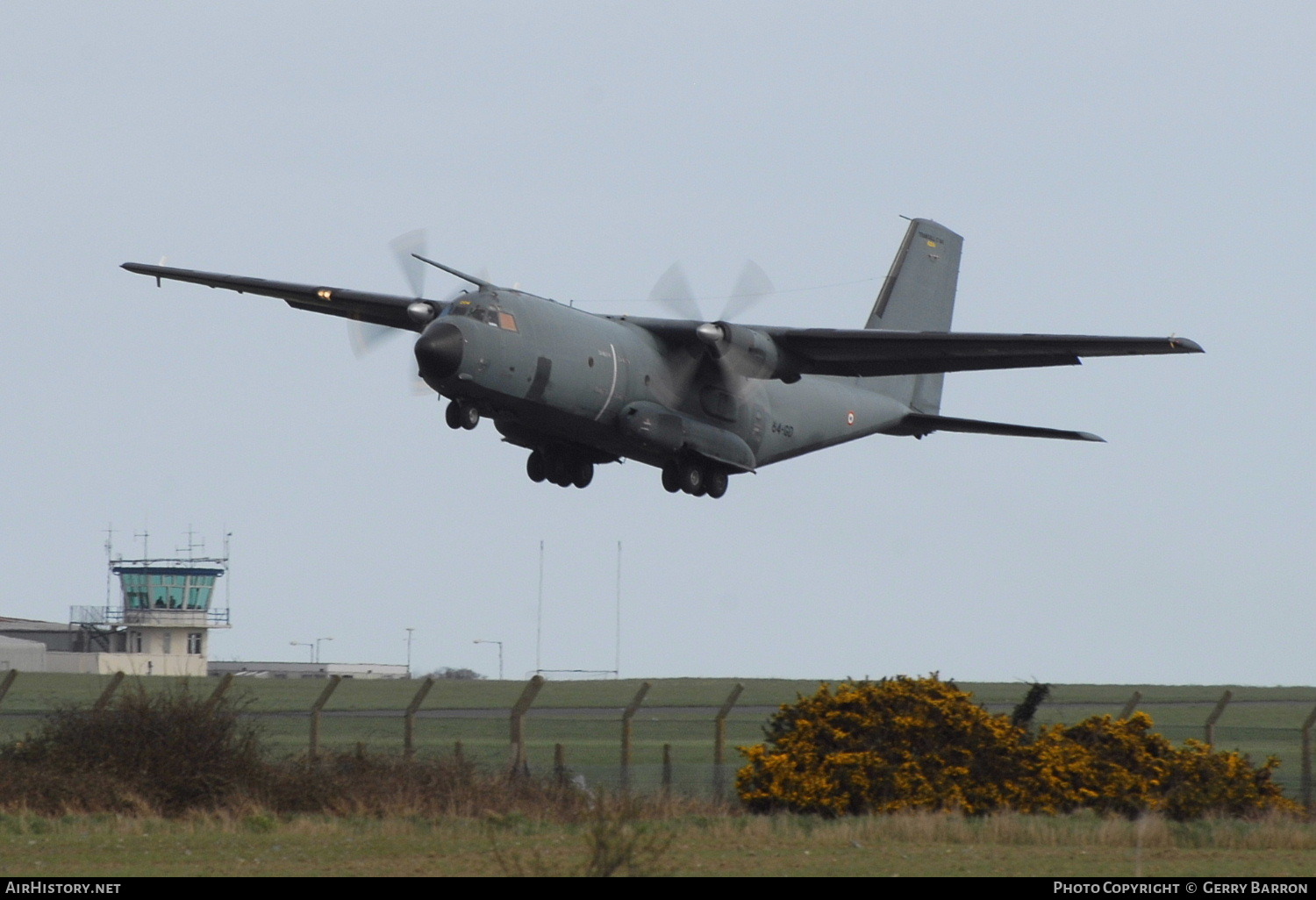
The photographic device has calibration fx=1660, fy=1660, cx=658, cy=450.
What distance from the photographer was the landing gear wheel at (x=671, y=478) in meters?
32.3

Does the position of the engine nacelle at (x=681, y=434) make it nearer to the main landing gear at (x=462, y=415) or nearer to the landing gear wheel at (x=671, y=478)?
the landing gear wheel at (x=671, y=478)

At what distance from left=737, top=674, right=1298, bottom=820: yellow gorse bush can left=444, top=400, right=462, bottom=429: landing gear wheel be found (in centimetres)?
934

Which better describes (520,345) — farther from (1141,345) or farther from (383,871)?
(383,871)

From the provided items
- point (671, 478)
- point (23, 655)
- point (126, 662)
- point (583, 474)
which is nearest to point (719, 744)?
point (671, 478)

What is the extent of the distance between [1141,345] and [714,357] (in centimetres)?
802

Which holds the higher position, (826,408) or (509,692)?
(826,408)

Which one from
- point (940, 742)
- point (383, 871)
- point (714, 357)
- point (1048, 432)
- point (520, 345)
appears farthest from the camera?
point (1048, 432)

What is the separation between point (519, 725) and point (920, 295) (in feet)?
78.6

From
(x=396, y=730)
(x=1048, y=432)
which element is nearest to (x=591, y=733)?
(x=396, y=730)

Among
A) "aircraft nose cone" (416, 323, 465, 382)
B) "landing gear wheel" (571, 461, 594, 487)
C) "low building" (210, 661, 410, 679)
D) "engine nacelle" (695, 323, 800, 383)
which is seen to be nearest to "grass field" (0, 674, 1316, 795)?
"landing gear wheel" (571, 461, 594, 487)

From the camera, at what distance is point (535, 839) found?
56.9 ft

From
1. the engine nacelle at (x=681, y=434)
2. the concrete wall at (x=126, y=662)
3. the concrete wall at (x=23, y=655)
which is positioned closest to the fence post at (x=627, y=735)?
the engine nacelle at (x=681, y=434)

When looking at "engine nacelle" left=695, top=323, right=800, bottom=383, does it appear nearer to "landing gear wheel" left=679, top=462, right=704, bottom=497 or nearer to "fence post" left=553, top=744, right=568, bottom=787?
"landing gear wheel" left=679, top=462, right=704, bottom=497

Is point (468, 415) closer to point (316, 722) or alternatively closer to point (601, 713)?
point (316, 722)
